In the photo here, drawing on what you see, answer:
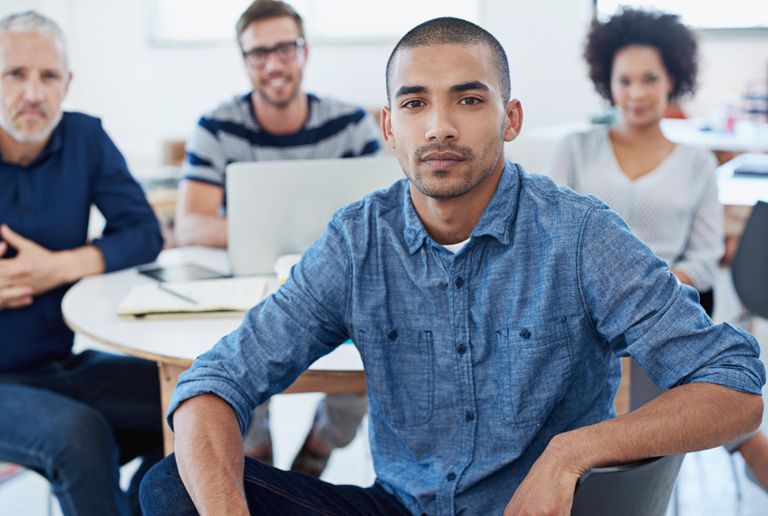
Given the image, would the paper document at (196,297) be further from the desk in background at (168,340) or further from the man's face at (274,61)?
the man's face at (274,61)

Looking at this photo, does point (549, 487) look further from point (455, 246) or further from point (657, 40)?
point (657, 40)

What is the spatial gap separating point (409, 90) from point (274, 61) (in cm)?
133

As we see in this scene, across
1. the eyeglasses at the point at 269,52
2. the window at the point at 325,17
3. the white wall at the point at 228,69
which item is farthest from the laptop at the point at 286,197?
the window at the point at 325,17

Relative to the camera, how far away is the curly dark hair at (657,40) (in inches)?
103

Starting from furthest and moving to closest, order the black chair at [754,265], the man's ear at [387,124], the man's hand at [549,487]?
the black chair at [754,265], the man's ear at [387,124], the man's hand at [549,487]

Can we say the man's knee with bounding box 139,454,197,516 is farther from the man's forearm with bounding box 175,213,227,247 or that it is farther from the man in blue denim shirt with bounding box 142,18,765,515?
the man's forearm with bounding box 175,213,227,247

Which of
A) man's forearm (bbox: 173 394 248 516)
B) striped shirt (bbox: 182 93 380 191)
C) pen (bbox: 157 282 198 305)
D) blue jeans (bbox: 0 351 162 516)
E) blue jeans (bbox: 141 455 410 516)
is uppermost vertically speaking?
striped shirt (bbox: 182 93 380 191)

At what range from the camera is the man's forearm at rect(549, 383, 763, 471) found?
3.89ft

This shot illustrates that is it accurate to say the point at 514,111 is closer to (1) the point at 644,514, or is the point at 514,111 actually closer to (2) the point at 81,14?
(1) the point at 644,514

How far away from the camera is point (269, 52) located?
104 inches

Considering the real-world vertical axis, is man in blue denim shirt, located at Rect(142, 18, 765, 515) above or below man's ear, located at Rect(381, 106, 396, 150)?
below

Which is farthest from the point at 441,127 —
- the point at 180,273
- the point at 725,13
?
the point at 725,13

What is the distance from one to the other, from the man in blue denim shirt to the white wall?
14.4 ft

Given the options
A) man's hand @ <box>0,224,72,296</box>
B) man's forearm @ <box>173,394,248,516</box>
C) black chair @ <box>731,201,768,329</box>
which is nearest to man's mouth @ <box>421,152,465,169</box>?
man's forearm @ <box>173,394,248,516</box>
